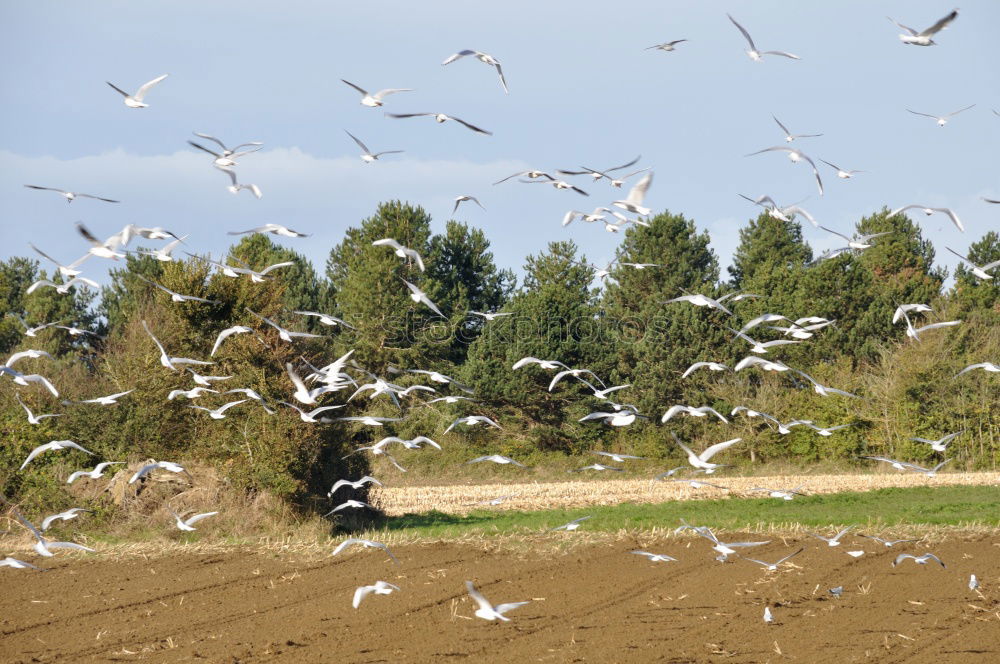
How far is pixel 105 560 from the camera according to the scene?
18.0m

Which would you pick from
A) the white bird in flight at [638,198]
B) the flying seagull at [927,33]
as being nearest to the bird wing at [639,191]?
the white bird in flight at [638,198]

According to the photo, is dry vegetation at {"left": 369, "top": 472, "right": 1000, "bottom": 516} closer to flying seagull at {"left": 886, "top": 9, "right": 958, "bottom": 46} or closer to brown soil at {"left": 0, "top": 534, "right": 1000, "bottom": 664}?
brown soil at {"left": 0, "top": 534, "right": 1000, "bottom": 664}

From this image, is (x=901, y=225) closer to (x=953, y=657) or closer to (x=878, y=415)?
(x=878, y=415)

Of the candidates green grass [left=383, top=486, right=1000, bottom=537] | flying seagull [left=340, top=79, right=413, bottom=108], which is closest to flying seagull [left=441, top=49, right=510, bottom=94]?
flying seagull [left=340, top=79, right=413, bottom=108]

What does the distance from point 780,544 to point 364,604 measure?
819 cm

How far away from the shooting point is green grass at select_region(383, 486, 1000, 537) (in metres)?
22.3

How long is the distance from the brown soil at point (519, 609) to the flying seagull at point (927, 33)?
264 inches

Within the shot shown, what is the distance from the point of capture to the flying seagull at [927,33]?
11056mm

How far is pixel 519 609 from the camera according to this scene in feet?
43.6

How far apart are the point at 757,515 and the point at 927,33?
653 inches

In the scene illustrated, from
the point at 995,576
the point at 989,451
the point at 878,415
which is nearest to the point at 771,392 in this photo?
the point at 878,415

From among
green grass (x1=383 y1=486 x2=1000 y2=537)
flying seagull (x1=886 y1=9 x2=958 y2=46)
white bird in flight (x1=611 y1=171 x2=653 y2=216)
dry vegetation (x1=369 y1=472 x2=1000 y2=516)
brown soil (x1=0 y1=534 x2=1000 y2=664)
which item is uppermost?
flying seagull (x1=886 y1=9 x2=958 y2=46)

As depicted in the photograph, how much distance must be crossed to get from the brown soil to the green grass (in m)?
3.89

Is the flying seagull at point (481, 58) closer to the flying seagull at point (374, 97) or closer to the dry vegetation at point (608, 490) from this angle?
the flying seagull at point (374, 97)
